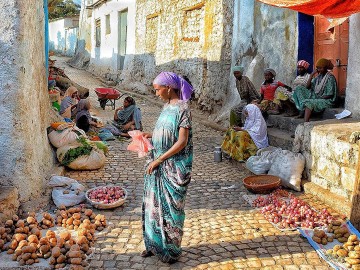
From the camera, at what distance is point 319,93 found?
780cm

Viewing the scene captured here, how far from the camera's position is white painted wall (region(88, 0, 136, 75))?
65.9 ft

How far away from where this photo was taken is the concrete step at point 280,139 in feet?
25.2

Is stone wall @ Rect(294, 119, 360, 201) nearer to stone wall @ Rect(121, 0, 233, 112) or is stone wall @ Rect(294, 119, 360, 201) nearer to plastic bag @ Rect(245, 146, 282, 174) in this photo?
plastic bag @ Rect(245, 146, 282, 174)

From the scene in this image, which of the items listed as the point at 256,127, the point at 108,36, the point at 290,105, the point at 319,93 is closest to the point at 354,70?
the point at 319,93

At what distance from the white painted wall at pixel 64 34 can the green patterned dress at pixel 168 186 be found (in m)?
29.6

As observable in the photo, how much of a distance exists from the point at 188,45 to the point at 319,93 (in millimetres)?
7340

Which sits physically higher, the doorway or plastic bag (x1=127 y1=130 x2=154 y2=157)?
the doorway

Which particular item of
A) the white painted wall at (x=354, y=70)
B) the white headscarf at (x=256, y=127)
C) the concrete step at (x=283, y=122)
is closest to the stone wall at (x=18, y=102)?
the white headscarf at (x=256, y=127)

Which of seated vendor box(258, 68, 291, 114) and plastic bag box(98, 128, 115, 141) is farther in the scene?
plastic bag box(98, 128, 115, 141)

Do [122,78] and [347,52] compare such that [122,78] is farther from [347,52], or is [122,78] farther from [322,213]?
[322,213]

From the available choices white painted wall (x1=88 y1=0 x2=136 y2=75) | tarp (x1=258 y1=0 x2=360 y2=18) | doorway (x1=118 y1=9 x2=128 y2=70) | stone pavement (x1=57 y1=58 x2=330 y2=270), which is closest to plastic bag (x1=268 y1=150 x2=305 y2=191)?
stone pavement (x1=57 y1=58 x2=330 y2=270)

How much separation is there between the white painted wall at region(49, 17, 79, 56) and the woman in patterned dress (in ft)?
96.9

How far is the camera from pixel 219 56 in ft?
40.2

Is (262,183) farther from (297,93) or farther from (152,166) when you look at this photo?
(152,166)
